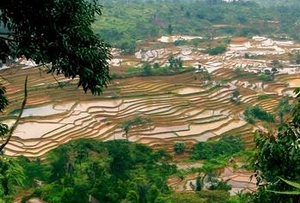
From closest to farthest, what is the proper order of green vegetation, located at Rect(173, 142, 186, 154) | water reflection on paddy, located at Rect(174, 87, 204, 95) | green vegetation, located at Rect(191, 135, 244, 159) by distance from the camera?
green vegetation, located at Rect(191, 135, 244, 159), green vegetation, located at Rect(173, 142, 186, 154), water reflection on paddy, located at Rect(174, 87, 204, 95)

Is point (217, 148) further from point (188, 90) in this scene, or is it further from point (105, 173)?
point (188, 90)

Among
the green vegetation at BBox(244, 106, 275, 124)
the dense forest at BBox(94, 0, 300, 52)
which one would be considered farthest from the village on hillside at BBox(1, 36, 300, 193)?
the dense forest at BBox(94, 0, 300, 52)

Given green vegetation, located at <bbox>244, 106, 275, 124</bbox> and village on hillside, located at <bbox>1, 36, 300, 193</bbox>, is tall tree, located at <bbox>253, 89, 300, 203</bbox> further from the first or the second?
green vegetation, located at <bbox>244, 106, 275, 124</bbox>

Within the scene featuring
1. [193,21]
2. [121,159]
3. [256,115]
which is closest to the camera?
[121,159]

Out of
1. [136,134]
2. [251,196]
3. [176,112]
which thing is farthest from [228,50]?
[251,196]

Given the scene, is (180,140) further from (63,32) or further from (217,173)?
(63,32)

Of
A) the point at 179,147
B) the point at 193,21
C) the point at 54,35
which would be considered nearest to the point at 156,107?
the point at 179,147
